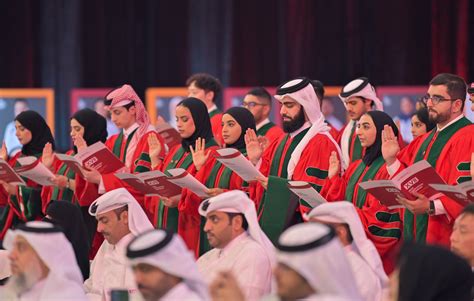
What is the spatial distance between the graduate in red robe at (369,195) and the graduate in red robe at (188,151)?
1033 millimetres

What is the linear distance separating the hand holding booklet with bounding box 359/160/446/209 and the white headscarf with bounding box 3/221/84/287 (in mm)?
2059

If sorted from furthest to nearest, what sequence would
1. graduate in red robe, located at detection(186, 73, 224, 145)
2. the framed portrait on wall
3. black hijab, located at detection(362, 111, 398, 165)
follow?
the framed portrait on wall, graduate in red robe, located at detection(186, 73, 224, 145), black hijab, located at detection(362, 111, 398, 165)

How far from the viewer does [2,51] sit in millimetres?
15094

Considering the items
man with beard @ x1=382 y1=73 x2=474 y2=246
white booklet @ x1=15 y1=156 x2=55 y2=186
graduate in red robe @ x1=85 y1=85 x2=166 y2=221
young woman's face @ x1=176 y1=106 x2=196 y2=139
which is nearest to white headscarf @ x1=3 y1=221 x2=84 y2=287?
man with beard @ x1=382 y1=73 x2=474 y2=246

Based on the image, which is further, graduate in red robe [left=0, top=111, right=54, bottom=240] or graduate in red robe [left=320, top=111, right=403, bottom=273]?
graduate in red robe [left=0, top=111, right=54, bottom=240]

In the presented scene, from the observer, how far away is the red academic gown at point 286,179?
8.20 metres

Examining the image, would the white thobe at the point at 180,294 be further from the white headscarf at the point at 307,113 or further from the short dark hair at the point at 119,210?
the white headscarf at the point at 307,113

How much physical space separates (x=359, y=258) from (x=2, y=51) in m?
9.59

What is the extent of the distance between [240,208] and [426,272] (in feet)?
7.37

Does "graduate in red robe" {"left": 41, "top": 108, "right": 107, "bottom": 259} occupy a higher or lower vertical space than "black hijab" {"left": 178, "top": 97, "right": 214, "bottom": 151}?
lower

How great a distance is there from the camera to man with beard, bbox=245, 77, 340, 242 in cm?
832

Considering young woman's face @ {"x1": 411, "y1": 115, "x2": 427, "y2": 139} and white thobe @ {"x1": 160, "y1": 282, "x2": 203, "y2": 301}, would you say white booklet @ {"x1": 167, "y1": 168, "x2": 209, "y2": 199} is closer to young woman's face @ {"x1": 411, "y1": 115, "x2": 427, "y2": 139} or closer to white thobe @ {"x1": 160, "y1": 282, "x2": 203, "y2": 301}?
young woman's face @ {"x1": 411, "y1": 115, "x2": 427, "y2": 139}

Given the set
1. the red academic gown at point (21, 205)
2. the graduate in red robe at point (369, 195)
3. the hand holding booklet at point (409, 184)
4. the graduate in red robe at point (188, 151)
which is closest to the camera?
the hand holding booklet at point (409, 184)

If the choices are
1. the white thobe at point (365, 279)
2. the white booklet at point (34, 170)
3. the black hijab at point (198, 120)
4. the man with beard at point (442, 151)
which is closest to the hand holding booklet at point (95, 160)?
the white booklet at point (34, 170)
